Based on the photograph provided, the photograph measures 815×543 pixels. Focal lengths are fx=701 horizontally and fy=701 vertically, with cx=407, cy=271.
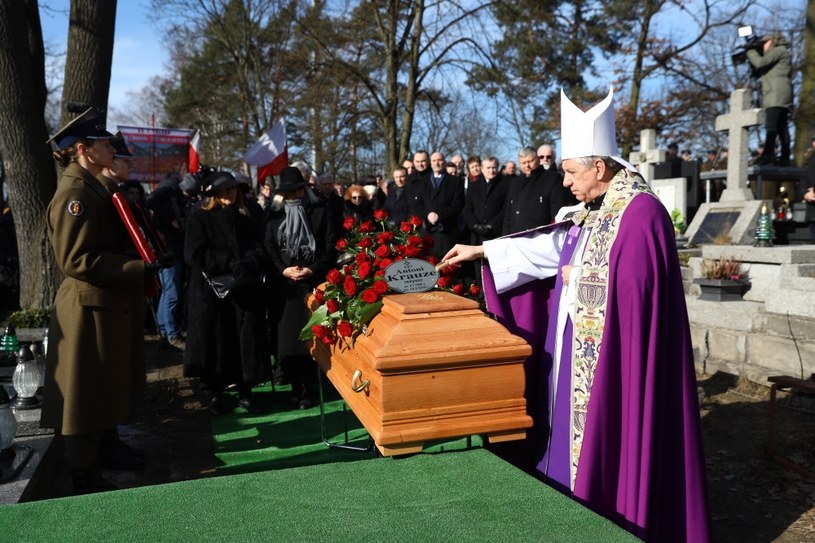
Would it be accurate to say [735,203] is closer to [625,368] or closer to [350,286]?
[625,368]

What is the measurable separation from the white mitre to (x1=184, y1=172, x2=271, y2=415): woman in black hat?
2897mm

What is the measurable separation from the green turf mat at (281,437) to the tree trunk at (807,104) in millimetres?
14413

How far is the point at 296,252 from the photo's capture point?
541 cm

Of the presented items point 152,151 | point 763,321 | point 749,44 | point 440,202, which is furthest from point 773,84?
point 152,151

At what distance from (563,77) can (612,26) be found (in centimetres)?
280

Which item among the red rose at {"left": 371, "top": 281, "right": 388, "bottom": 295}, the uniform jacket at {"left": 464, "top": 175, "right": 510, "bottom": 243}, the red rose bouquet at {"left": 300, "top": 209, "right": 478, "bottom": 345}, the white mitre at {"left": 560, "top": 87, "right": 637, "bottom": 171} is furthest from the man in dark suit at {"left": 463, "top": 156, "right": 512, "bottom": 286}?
the red rose at {"left": 371, "top": 281, "right": 388, "bottom": 295}

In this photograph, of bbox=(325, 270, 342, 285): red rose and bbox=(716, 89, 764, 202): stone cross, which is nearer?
bbox=(325, 270, 342, 285): red rose

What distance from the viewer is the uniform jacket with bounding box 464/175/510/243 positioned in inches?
327

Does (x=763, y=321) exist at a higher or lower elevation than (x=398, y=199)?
lower

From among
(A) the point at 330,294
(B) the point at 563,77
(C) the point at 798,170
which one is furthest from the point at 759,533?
(B) the point at 563,77

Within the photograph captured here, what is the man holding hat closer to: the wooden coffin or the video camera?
the wooden coffin

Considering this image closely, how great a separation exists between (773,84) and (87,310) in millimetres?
11250

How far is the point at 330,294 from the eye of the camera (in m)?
3.23

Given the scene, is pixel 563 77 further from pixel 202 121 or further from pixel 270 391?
pixel 270 391
